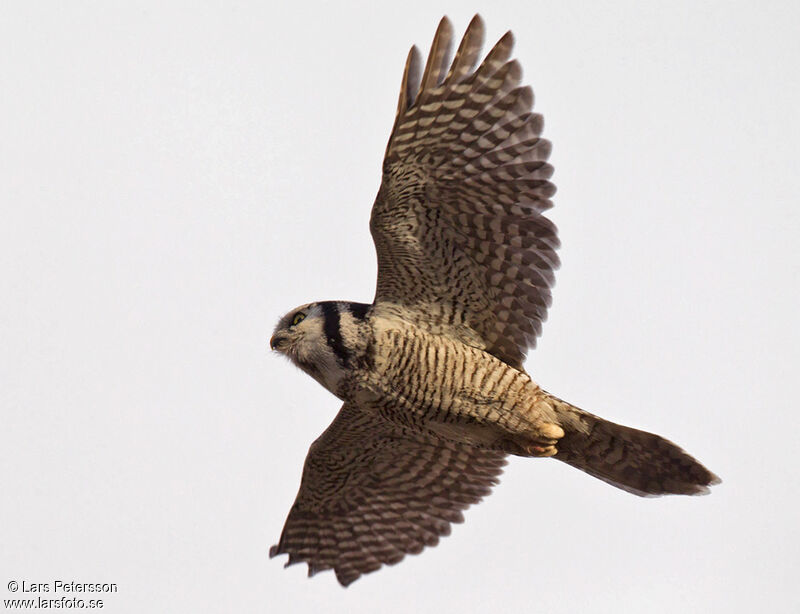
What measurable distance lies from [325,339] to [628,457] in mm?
2378

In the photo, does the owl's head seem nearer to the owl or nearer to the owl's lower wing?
the owl

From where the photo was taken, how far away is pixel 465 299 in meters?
10.1

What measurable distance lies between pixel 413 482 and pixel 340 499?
2.14 ft

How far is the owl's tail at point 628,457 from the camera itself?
981 centimetres

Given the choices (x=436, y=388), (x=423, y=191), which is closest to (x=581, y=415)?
(x=436, y=388)

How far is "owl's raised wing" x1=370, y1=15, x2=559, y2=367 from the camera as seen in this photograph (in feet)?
31.6

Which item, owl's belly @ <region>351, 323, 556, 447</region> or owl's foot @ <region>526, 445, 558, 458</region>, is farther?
owl's foot @ <region>526, 445, 558, 458</region>

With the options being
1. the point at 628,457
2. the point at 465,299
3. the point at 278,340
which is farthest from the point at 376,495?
the point at 628,457

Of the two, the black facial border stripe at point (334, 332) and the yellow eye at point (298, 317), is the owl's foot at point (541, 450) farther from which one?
the yellow eye at point (298, 317)

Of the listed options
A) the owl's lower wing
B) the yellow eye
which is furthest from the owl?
the owl's lower wing

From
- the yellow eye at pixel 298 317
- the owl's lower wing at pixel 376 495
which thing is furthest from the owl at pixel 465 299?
the owl's lower wing at pixel 376 495

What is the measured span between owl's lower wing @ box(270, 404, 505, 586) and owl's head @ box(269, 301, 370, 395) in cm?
111

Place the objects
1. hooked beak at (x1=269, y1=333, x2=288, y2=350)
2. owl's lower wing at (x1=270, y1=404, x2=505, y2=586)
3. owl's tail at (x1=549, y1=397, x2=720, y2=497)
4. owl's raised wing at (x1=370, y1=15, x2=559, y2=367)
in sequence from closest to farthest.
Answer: owl's raised wing at (x1=370, y1=15, x2=559, y2=367) → owl's tail at (x1=549, y1=397, x2=720, y2=497) → hooked beak at (x1=269, y1=333, x2=288, y2=350) → owl's lower wing at (x1=270, y1=404, x2=505, y2=586)

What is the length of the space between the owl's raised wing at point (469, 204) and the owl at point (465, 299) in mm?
10
